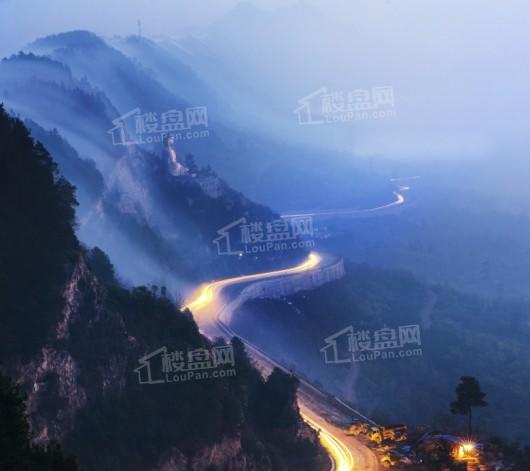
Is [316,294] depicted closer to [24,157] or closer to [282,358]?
[282,358]

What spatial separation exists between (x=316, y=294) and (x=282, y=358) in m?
10.4

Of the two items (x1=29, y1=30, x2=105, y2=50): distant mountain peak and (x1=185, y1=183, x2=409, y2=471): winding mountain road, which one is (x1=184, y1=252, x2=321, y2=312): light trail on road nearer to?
(x1=185, y1=183, x2=409, y2=471): winding mountain road

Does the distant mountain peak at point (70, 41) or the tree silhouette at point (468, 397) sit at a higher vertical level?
the distant mountain peak at point (70, 41)

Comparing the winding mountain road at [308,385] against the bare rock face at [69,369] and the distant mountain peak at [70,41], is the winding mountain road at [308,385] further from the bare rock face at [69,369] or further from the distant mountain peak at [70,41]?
the distant mountain peak at [70,41]

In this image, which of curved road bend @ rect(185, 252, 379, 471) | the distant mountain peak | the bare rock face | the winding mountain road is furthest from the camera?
the distant mountain peak

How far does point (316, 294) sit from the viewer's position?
58.7 metres

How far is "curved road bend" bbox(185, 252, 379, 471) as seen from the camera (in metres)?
29.0

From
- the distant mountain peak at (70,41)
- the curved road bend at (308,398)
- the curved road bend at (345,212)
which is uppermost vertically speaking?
the distant mountain peak at (70,41)

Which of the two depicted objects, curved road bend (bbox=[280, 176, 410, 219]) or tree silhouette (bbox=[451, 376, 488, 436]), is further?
curved road bend (bbox=[280, 176, 410, 219])

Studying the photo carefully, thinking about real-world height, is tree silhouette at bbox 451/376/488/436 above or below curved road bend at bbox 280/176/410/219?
below

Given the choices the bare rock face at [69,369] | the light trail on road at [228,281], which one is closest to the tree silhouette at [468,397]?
the bare rock face at [69,369]

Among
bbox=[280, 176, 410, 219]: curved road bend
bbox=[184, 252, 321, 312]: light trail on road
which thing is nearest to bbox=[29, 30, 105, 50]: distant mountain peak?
bbox=[280, 176, 410, 219]: curved road bend

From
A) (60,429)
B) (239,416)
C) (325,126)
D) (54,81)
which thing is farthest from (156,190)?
(325,126)

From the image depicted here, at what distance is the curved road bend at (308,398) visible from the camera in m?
29.0
